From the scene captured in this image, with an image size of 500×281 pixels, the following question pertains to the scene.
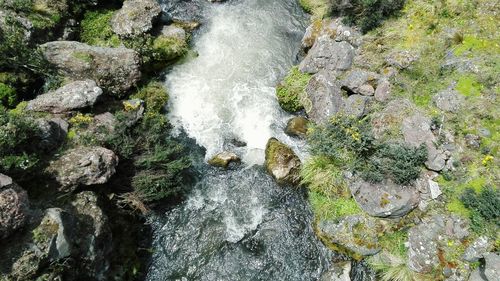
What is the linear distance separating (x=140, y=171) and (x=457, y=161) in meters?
9.54

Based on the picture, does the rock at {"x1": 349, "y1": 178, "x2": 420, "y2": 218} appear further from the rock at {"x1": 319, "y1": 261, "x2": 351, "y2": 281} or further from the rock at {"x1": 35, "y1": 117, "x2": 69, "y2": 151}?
the rock at {"x1": 35, "y1": 117, "x2": 69, "y2": 151}

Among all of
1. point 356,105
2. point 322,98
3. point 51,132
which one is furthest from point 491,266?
point 51,132

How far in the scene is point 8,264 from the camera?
728cm

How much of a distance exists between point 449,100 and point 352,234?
5580 millimetres

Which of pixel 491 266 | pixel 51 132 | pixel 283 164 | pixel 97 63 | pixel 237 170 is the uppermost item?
pixel 97 63

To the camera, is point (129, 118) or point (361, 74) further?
point (361, 74)

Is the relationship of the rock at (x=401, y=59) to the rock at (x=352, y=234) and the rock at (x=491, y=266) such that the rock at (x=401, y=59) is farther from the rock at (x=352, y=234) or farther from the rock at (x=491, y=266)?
the rock at (x=491, y=266)

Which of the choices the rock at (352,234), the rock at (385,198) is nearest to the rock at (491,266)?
the rock at (385,198)

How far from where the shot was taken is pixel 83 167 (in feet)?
31.8

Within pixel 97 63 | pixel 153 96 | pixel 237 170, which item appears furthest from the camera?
pixel 153 96

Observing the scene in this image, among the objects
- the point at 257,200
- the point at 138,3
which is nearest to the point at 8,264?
the point at 257,200

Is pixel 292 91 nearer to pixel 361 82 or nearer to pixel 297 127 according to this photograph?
pixel 297 127

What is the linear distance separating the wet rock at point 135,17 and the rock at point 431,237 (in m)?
12.1

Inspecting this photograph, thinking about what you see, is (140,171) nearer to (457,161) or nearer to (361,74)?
(361,74)
